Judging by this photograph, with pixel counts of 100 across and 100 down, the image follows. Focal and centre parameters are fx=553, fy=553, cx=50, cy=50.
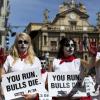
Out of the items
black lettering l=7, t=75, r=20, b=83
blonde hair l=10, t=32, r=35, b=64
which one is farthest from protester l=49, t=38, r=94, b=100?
black lettering l=7, t=75, r=20, b=83

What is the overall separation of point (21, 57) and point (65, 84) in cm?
97

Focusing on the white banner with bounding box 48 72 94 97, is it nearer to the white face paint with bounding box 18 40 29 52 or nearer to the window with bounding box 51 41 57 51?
the white face paint with bounding box 18 40 29 52

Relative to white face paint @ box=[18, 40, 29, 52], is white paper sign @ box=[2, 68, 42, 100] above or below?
below

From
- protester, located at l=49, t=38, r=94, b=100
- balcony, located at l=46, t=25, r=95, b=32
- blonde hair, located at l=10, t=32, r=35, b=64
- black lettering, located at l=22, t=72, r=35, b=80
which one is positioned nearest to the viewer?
blonde hair, located at l=10, t=32, r=35, b=64

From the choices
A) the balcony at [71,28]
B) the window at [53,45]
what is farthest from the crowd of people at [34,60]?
the balcony at [71,28]

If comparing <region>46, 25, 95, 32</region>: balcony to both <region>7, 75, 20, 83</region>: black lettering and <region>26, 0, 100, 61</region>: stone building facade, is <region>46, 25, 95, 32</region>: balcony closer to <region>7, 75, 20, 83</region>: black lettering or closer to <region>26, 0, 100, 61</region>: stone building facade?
<region>26, 0, 100, 61</region>: stone building facade

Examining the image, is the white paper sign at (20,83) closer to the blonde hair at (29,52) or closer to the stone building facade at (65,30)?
the blonde hair at (29,52)

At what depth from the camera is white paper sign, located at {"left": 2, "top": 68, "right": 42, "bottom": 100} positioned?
8828 mm

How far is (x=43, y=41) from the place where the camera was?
75.8m

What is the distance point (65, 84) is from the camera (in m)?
9.30

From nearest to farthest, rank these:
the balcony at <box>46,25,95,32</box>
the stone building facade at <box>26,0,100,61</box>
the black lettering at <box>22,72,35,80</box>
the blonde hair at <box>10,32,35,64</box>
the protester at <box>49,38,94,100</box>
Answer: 1. the blonde hair at <box>10,32,35,64</box>
2. the black lettering at <box>22,72,35,80</box>
3. the protester at <box>49,38,94,100</box>
4. the stone building facade at <box>26,0,100,61</box>
5. the balcony at <box>46,25,95,32</box>

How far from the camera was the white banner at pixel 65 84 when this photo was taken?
9.15m

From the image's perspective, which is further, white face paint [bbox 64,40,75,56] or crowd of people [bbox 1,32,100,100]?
white face paint [bbox 64,40,75,56]

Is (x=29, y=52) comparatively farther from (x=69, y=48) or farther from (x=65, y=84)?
(x=65, y=84)
